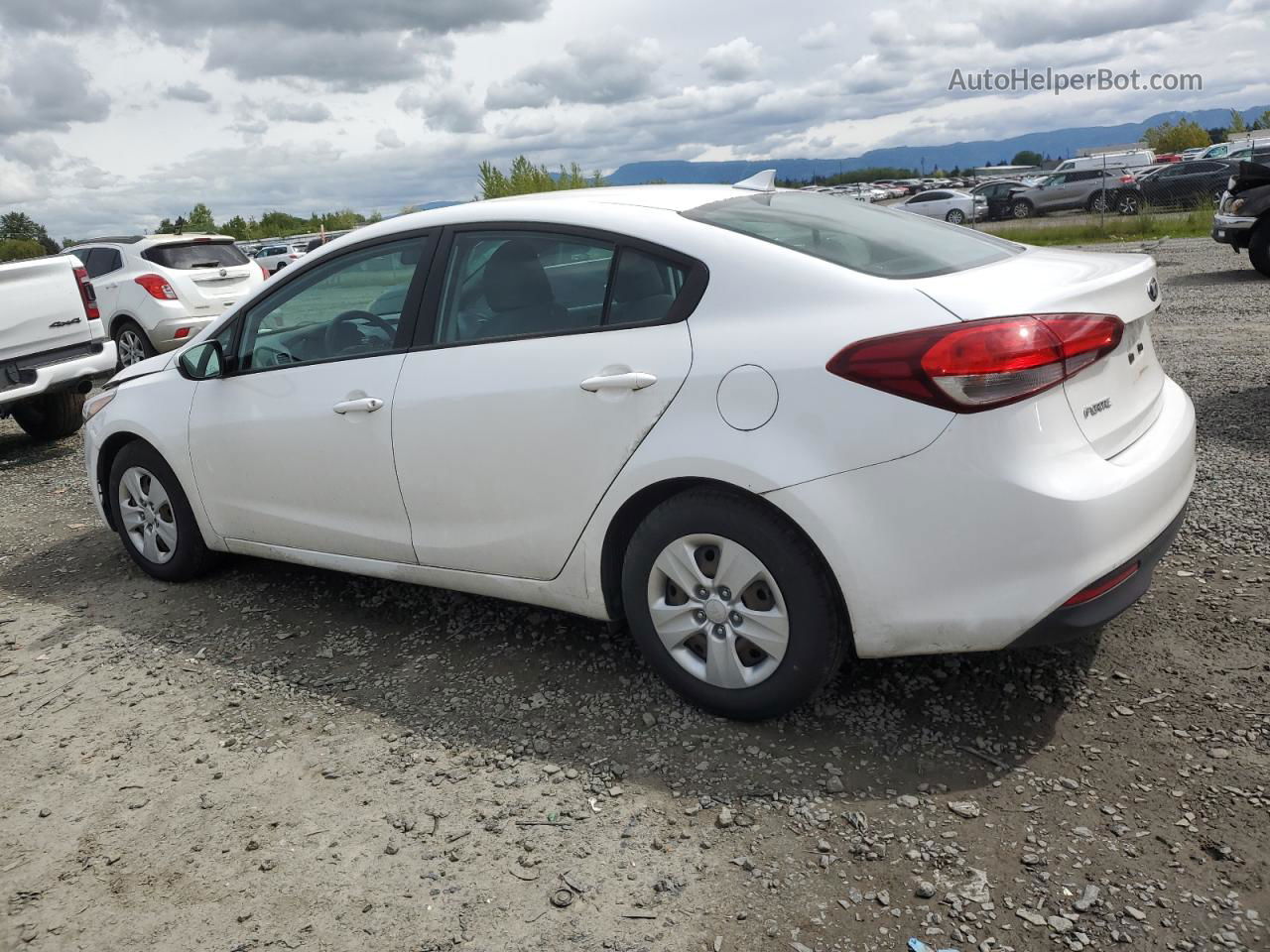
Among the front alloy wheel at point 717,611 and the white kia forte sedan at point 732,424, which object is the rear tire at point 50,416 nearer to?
the white kia forte sedan at point 732,424

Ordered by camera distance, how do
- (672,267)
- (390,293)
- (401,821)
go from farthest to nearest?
(390,293)
(672,267)
(401,821)

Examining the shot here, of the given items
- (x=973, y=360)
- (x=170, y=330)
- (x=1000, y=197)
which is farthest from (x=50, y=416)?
(x=1000, y=197)

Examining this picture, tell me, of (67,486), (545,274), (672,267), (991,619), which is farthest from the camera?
(67,486)

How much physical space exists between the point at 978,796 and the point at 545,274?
2.12 meters

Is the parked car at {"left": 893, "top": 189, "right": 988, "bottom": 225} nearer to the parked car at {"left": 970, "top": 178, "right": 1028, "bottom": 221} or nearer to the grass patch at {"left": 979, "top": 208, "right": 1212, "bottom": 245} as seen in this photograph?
the parked car at {"left": 970, "top": 178, "right": 1028, "bottom": 221}

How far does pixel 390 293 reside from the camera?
398 centimetres

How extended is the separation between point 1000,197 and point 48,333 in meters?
32.3

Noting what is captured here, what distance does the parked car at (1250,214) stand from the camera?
1265 centimetres

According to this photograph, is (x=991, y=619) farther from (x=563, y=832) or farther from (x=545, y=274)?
(x=545, y=274)

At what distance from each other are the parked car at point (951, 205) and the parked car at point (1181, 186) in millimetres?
5976

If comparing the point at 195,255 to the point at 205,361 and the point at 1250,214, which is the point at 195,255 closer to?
the point at 205,361

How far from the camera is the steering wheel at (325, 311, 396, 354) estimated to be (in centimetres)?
401

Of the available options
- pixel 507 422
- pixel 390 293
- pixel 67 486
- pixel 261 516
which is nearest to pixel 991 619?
pixel 507 422

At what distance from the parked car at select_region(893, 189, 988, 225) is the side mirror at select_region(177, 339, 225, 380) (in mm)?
33525
